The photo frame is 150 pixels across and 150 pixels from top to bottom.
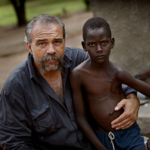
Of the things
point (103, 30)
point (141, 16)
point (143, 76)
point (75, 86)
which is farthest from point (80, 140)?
point (141, 16)

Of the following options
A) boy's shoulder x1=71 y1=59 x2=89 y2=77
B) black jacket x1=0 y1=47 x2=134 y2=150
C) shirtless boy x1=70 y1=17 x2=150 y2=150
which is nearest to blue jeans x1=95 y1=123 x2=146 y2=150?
shirtless boy x1=70 y1=17 x2=150 y2=150

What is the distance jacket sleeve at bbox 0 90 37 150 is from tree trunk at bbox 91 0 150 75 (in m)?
2.43

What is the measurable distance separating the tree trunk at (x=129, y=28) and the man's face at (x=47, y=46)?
6.20 ft

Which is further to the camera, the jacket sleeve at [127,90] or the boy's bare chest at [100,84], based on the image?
the jacket sleeve at [127,90]

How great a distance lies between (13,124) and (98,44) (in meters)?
1.12

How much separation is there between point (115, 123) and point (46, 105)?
2.35ft

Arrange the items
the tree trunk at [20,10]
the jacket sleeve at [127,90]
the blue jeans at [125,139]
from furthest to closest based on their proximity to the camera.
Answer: the tree trunk at [20,10] → the jacket sleeve at [127,90] → the blue jeans at [125,139]

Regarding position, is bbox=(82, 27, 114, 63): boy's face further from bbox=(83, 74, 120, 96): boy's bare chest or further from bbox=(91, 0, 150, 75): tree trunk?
bbox=(91, 0, 150, 75): tree trunk

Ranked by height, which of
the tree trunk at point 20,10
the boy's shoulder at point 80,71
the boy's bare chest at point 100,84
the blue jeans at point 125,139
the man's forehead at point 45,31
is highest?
the tree trunk at point 20,10

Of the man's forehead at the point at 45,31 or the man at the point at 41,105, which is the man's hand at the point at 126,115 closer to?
the man at the point at 41,105

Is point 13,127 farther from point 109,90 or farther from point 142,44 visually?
point 142,44

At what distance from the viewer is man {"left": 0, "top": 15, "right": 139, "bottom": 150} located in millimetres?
2322

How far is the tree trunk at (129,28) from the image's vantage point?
161 inches

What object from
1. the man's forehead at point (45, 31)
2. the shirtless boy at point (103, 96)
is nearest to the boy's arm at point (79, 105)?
the shirtless boy at point (103, 96)
